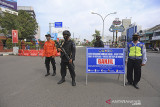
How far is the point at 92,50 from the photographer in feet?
12.6

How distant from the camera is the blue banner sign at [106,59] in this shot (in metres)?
3.80

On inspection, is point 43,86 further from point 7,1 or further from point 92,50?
point 7,1

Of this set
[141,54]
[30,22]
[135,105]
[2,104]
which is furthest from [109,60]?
[30,22]

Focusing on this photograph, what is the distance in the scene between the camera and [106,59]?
3.83 metres

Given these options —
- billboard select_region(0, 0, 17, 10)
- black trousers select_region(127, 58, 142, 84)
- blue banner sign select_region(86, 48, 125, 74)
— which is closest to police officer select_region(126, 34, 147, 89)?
black trousers select_region(127, 58, 142, 84)

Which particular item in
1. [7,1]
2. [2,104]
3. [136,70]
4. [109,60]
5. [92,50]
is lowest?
[2,104]

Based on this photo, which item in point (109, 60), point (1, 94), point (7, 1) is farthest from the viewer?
point (7, 1)

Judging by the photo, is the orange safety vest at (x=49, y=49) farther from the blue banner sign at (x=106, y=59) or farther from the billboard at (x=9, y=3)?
the billboard at (x=9, y=3)

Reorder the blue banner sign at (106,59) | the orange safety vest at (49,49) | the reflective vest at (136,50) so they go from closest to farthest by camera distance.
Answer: the reflective vest at (136,50) → the blue banner sign at (106,59) → the orange safety vest at (49,49)

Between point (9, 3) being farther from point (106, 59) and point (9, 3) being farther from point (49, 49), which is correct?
point (106, 59)

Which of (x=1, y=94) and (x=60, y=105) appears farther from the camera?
(x=1, y=94)

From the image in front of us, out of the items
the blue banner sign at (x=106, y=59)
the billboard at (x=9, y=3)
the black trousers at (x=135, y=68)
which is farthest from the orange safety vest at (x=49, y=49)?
the billboard at (x=9, y=3)

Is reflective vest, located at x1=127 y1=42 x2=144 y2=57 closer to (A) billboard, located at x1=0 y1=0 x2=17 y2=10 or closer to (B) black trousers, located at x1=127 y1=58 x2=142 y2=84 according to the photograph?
(B) black trousers, located at x1=127 y1=58 x2=142 y2=84

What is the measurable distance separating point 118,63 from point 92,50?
3.21 feet
